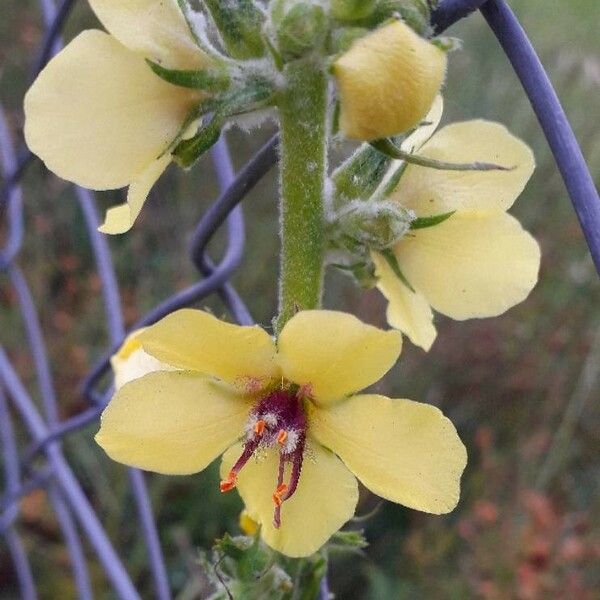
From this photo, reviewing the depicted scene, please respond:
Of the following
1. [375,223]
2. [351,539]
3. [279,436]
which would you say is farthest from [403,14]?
[351,539]

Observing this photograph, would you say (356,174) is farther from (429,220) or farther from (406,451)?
(406,451)

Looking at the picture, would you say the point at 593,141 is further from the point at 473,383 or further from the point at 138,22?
the point at 138,22

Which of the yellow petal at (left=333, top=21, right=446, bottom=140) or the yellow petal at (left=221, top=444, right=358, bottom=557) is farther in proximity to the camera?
the yellow petal at (left=221, top=444, right=358, bottom=557)

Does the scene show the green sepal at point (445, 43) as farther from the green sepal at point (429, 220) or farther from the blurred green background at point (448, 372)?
the blurred green background at point (448, 372)

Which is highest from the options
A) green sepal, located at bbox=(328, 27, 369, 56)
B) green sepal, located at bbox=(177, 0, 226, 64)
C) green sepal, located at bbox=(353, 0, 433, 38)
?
green sepal, located at bbox=(353, 0, 433, 38)

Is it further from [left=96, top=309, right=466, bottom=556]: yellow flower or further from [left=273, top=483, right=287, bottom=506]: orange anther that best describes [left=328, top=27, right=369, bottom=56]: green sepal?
[left=273, top=483, right=287, bottom=506]: orange anther

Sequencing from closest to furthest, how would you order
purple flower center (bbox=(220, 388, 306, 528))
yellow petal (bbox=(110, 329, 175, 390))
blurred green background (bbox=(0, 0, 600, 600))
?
purple flower center (bbox=(220, 388, 306, 528)), yellow petal (bbox=(110, 329, 175, 390)), blurred green background (bbox=(0, 0, 600, 600))

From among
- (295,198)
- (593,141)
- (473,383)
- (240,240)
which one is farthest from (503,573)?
(295,198)

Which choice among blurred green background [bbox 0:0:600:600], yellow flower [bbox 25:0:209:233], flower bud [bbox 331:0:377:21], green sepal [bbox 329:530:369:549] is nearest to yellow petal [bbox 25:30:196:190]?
yellow flower [bbox 25:0:209:233]
